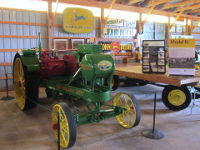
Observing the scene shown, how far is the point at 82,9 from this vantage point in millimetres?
6707

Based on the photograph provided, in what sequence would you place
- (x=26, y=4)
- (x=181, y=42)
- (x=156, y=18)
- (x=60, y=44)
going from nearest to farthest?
1. (x=181, y=42)
2. (x=26, y=4)
3. (x=60, y=44)
4. (x=156, y=18)

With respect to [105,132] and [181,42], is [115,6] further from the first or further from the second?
[105,132]

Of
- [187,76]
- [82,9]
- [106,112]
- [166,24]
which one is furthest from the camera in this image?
[166,24]

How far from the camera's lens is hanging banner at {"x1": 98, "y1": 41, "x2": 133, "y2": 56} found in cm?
760

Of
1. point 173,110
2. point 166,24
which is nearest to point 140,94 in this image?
point 173,110

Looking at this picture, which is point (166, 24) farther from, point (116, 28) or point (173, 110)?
point (173, 110)

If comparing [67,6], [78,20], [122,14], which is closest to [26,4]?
[67,6]

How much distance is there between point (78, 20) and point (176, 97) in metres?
4.03

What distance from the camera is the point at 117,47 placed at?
7789 millimetres

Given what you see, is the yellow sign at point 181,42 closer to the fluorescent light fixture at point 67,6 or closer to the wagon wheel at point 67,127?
the wagon wheel at point 67,127

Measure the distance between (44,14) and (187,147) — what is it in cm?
533

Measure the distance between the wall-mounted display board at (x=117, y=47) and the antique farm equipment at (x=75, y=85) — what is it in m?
3.78

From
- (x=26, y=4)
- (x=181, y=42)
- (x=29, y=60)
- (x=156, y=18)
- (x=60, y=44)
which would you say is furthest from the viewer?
(x=156, y=18)

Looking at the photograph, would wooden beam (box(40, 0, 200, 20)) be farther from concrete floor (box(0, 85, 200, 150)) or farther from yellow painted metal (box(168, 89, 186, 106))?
yellow painted metal (box(168, 89, 186, 106))
